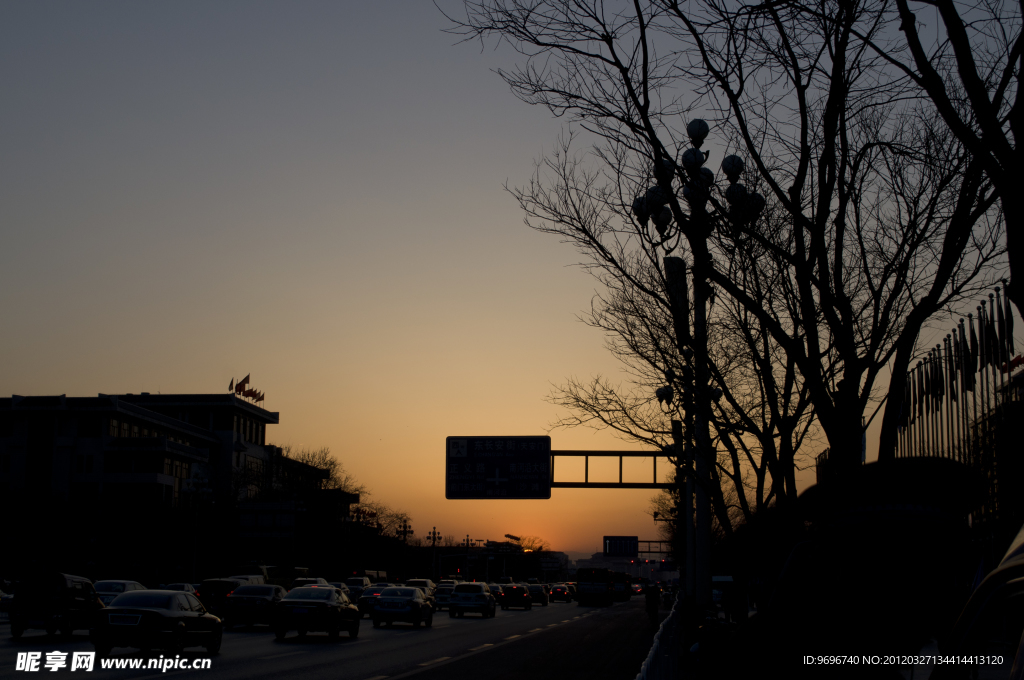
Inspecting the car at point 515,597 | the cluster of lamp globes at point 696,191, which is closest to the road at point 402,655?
the cluster of lamp globes at point 696,191

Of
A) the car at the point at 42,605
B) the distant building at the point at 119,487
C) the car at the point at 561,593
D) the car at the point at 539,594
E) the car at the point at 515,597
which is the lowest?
the car at the point at 561,593

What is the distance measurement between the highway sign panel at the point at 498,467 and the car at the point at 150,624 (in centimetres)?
1649

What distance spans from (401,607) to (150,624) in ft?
59.5

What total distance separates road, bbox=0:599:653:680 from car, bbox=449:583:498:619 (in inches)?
510

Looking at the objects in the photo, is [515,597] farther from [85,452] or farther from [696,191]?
[696,191]

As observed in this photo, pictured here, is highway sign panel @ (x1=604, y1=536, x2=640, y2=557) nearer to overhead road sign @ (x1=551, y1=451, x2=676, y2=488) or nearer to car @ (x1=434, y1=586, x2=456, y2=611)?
car @ (x1=434, y1=586, x2=456, y2=611)

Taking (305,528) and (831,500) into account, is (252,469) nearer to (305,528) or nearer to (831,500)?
(305,528)

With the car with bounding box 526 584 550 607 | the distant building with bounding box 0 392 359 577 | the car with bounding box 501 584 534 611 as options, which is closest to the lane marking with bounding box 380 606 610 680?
the car with bounding box 501 584 534 611

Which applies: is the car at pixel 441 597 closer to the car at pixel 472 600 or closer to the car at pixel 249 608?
the car at pixel 472 600

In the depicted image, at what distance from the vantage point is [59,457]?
9156 centimetres

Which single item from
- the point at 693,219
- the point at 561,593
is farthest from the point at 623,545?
the point at 693,219

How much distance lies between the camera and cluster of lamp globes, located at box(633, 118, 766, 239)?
10.3 metres

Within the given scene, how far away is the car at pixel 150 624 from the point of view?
1770 cm

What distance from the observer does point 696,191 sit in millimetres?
10266
